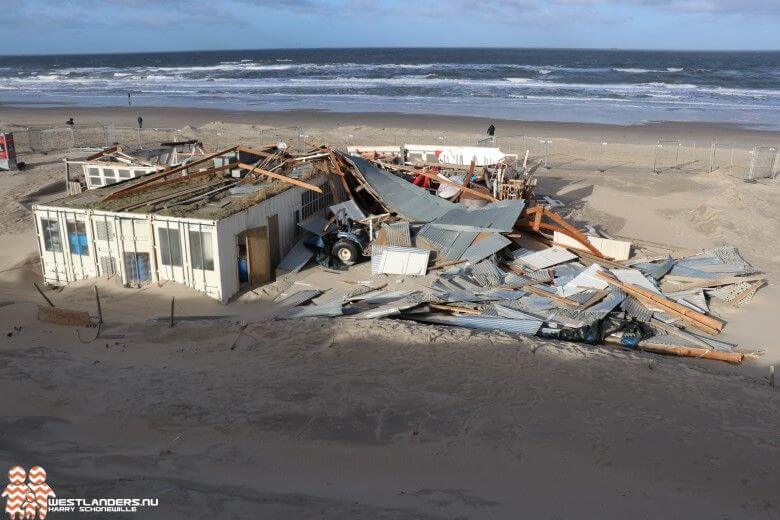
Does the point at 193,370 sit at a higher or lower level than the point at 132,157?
lower

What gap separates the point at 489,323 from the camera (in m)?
12.7

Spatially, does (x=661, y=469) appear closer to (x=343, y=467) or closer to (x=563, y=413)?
(x=563, y=413)

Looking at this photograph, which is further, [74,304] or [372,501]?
Result: [74,304]

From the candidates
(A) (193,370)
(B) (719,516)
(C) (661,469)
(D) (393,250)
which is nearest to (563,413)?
(C) (661,469)

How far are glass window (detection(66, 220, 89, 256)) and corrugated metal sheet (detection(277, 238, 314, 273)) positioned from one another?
4.43 meters

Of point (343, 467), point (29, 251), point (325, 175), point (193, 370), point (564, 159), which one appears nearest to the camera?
point (343, 467)

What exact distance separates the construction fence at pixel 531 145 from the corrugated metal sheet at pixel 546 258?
13047mm

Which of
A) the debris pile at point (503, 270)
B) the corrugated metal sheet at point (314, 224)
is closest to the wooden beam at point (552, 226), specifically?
the debris pile at point (503, 270)

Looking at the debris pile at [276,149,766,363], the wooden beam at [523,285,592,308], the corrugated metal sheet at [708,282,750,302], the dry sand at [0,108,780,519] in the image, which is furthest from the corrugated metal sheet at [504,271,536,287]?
the corrugated metal sheet at [708,282,750,302]

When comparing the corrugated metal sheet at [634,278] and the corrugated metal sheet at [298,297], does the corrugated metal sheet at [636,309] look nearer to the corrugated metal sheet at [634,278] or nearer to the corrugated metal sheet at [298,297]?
the corrugated metal sheet at [634,278]

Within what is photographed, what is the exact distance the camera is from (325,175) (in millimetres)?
18703

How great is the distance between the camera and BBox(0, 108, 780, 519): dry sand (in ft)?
23.4

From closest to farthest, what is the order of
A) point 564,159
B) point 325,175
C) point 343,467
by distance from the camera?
point 343,467, point 325,175, point 564,159

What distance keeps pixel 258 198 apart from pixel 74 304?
4.66 metres
